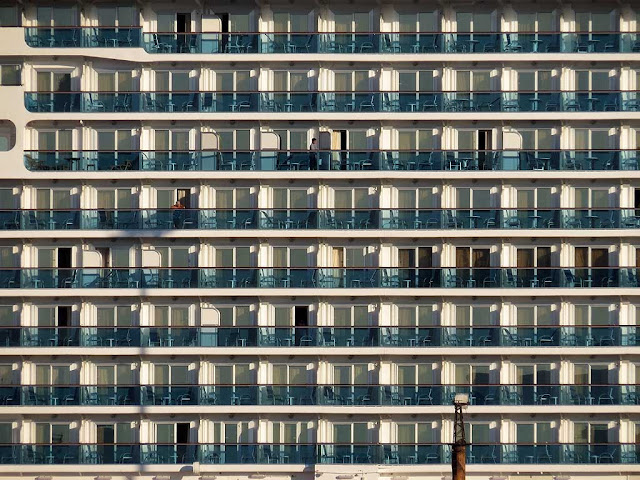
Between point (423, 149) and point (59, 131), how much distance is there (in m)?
13.0

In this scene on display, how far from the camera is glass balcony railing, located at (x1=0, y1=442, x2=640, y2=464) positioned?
5409 cm

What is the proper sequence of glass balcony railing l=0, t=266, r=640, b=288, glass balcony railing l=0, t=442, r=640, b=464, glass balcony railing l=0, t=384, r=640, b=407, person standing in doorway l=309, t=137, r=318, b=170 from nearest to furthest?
glass balcony railing l=0, t=442, r=640, b=464 < glass balcony railing l=0, t=384, r=640, b=407 < glass balcony railing l=0, t=266, r=640, b=288 < person standing in doorway l=309, t=137, r=318, b=170

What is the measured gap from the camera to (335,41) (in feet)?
182

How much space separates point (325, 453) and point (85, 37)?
17.0 m

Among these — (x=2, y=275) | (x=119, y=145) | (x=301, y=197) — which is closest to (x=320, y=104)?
(x=301, y=197)

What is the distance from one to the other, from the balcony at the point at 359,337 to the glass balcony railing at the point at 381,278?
1.44 m

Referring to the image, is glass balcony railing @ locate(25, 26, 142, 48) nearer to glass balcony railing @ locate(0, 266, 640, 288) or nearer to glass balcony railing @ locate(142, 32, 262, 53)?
glass balcony railing @ locate(142, 32, 262, 53)

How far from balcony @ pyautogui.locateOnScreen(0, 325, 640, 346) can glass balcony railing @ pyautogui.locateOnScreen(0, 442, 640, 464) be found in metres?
3.51

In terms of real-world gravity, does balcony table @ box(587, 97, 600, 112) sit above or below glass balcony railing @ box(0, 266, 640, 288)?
above

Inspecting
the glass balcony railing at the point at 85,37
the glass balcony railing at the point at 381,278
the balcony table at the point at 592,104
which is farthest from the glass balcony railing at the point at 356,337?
the glass balcony railing at the point at 85,37

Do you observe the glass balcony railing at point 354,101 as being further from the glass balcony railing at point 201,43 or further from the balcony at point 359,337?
the balcony at point 359,337

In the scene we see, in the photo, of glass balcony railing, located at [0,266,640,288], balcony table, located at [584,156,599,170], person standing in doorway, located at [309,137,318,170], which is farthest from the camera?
balcony table, located at [584,156,599,170]

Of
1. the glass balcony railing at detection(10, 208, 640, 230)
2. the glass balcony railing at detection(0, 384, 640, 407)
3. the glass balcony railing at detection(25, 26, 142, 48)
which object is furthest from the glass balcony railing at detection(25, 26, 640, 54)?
the glass balcony railing at detection(0, 384, 640, 407)

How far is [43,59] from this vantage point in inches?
2181
